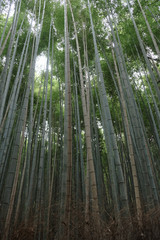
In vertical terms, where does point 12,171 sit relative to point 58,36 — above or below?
below

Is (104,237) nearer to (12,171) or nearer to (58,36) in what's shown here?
(12,171)

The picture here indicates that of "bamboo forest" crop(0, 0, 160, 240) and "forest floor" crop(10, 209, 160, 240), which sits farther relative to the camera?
"bamboo forest" crop(0, 0, 160, 240)

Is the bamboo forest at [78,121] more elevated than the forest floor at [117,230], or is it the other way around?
the bamboo forest at [78,121]

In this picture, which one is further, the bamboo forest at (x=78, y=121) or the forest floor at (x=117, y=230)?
the bamboo forest at (x=78, y=121)

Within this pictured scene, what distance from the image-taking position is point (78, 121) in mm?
3496

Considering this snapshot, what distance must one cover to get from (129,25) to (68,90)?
12.1 feet

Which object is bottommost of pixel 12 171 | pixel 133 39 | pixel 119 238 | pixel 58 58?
pixel 119 238

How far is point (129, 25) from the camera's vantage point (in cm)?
452

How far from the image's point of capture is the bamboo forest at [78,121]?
1.79 meters

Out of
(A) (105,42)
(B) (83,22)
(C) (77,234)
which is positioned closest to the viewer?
(C) (77,234)

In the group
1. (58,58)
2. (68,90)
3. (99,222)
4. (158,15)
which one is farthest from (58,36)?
(99,222)

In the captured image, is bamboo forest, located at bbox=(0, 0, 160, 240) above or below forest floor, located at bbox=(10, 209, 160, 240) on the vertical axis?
above

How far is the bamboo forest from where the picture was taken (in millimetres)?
1795

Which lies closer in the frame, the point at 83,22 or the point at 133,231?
the point at 133,231
